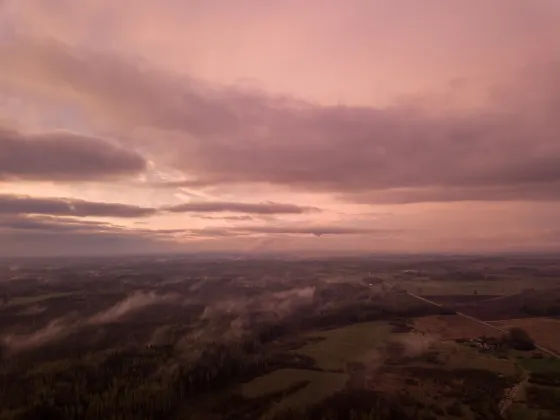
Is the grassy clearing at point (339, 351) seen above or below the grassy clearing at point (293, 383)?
above

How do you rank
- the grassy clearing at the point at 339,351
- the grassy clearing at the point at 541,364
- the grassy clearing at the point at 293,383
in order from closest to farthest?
the grassy clearing at the point at 293,383
the grassy clearing at the point at 541,364
the grassy clearing at the point at 339,351

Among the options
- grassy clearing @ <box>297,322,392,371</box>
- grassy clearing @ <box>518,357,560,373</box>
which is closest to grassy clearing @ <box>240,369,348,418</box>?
grassy clearing @ <box>297,322,392,371</box>

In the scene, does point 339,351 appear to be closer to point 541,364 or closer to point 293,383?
point 293,383

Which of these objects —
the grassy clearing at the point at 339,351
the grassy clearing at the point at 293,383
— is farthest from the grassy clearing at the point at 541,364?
the grassy clearing at the point at 293,383

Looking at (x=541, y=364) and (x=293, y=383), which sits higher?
(x=541, y=364)

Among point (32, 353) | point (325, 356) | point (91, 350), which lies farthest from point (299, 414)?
point (32, 353)

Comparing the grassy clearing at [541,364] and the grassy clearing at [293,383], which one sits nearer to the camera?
the grassy clearing at [293,383]

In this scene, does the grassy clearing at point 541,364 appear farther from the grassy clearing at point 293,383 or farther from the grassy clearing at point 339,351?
the grassy clearing at point 293,383

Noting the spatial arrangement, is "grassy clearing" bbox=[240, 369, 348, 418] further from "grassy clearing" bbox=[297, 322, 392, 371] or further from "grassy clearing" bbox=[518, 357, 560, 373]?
"grassy clearing" bbox=[518, 357, 560, 373]

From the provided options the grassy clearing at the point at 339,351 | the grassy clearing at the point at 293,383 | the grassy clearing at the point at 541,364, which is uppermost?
the grassy clearing at the point at 541,364

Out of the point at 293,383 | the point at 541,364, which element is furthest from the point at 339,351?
the point at 541,364

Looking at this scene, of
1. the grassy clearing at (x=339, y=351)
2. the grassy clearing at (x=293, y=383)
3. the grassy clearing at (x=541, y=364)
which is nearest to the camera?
the grassy clearing at (x=293, y=383)

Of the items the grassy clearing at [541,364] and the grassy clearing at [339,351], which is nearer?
the grassy clearing at [541,364]
